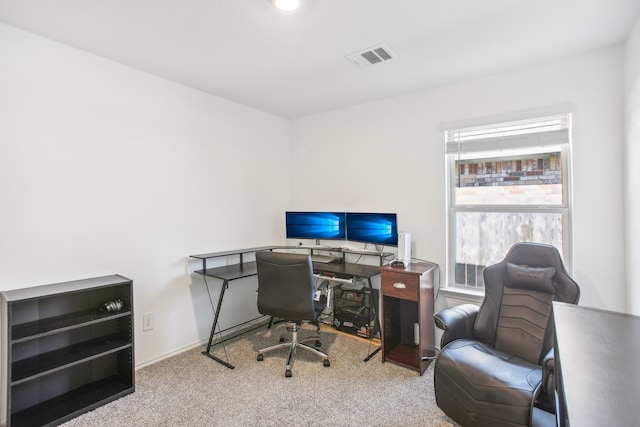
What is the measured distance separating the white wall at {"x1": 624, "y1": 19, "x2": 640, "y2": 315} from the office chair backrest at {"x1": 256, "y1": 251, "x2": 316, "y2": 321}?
7.01 feet

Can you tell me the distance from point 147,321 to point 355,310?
6.39 ft

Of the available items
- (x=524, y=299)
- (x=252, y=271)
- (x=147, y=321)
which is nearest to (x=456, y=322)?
(x=524, y=299)

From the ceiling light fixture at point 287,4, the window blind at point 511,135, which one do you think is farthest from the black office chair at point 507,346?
the ceiling light fixture at point 287,4

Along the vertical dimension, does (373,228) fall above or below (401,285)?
above

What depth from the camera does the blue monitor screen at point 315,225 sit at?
3438 mm

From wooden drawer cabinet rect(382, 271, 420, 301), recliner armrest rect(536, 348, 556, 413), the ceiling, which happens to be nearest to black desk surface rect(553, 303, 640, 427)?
recliner armrest rect(536, 348, 556, 413)

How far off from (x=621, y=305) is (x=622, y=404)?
2229 mm

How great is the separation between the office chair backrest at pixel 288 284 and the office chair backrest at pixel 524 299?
1290 mm

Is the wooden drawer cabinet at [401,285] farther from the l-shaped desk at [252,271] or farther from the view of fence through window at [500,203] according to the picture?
the view of fence through window at [500,203]

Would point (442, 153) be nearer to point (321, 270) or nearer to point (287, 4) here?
point (321, 270)

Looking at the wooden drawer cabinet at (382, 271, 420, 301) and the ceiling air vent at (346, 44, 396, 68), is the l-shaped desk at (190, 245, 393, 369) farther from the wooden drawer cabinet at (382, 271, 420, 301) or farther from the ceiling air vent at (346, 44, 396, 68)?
the ceiling air vent at (346, 44, 396, 68)

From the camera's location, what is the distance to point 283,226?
3.93m

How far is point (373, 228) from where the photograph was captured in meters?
3.13

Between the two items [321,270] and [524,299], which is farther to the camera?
[321,270]
